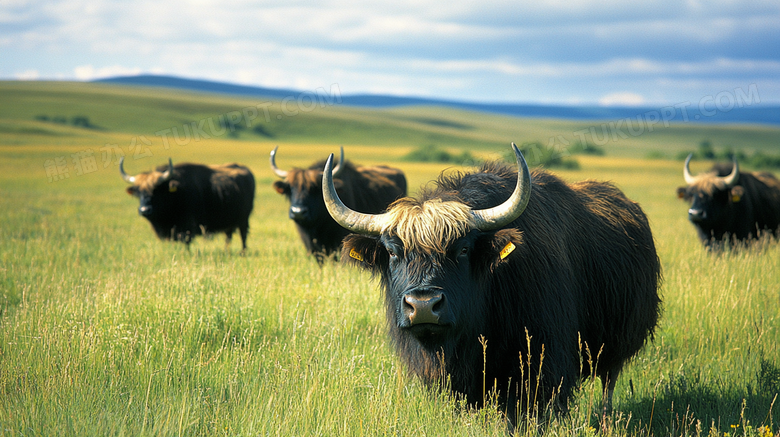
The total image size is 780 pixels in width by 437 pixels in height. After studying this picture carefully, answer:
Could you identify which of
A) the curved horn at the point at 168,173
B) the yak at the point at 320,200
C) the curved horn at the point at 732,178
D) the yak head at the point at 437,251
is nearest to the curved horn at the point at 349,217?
the yak head at the point at 437,251

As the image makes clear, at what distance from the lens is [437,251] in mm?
3615

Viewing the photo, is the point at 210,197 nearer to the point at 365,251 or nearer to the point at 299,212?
the point at 299,212

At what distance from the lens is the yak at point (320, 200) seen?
10.4 meters

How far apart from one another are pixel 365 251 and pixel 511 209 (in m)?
1.10

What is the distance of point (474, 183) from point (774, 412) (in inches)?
123

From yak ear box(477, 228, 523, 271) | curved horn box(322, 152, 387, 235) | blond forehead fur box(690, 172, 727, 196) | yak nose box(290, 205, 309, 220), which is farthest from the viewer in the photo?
blond forehead fur box(690, 172, 727, 196)

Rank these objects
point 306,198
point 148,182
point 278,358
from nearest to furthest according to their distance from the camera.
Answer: point 278,358
point 306,198
point 148,182

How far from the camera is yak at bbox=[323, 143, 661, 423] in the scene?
362 cm

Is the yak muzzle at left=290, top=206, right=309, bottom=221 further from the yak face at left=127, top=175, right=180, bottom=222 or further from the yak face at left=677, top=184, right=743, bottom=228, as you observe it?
the yak face at left=677, top=184, right=743, bottom=228

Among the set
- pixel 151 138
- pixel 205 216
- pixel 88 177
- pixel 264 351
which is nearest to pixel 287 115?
pixel 151 138

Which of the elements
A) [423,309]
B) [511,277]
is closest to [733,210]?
[511,277]

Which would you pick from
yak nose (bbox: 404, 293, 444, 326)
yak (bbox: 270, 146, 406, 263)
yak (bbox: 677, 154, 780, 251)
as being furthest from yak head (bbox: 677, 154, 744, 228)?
yak nose (bbox: 404, 293, 444, 326)

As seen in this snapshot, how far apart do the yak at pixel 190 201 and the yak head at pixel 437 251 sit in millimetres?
8567

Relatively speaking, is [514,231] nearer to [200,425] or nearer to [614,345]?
[614,345]
